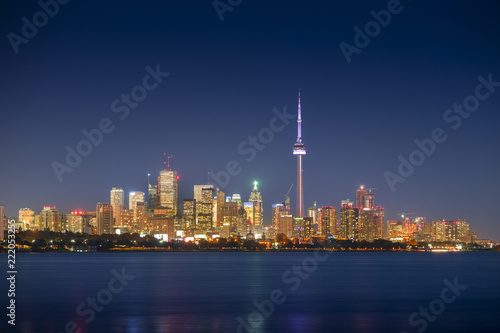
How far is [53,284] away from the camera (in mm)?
79875

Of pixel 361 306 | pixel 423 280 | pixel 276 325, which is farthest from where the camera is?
pixel 423 280

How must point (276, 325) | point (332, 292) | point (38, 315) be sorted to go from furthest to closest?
point (332, 292), point (38, 315), point (276, 325)

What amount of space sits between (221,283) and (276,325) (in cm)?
3797

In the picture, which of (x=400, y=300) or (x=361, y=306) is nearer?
(x=361, y=306)

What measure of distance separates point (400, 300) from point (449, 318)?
1330 centimetres

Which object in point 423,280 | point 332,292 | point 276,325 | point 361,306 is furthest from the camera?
point 423,280

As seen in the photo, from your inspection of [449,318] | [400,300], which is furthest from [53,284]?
[449,318]

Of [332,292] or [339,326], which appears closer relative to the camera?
[339,326]

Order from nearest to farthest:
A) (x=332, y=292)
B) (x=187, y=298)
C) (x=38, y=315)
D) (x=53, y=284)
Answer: (x=38, y=315) → (x=187, y=298) → (x=332, y=292) → (x=53, y=284)

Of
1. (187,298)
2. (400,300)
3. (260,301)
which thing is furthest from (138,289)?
(400,300)

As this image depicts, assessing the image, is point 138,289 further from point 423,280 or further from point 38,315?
point 423,280

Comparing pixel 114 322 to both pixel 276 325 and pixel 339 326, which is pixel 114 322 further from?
pixel 339 326

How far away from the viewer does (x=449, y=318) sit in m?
51.0

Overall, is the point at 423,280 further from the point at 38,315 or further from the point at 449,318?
the point at 38,315
